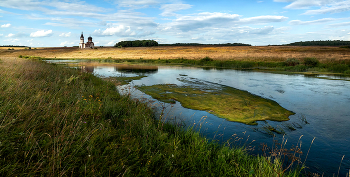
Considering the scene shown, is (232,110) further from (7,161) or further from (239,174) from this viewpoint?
(7,161)

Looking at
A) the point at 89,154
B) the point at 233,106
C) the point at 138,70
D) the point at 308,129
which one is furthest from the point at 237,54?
the point at 89,154

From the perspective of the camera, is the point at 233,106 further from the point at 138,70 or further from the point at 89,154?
the point at 138,70

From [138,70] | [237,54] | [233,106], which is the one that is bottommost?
[233,106]

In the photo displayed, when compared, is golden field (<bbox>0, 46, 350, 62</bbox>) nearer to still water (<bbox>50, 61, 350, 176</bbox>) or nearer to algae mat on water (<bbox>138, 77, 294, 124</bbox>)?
→ still water (<bbox>50, 61, 350, 176</bbox>)

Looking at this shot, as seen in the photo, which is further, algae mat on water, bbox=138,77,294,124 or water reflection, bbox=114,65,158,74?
water reflection, bbox=114,65,158,74

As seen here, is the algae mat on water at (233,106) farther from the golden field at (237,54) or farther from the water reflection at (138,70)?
the golden field at (237,54)

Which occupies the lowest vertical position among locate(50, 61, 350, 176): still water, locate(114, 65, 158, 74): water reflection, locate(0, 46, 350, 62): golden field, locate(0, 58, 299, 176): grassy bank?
locate(50, 61, 350, 176): still water

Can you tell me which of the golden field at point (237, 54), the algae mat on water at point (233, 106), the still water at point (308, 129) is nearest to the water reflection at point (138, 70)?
the algae mat on water at point (233, 106)

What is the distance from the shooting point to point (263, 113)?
24.5 feet

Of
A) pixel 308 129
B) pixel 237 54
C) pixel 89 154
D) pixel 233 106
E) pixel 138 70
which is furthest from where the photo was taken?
pixel 237 54

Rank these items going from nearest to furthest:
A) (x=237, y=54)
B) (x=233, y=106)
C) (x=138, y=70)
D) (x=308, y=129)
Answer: (x=308, y=129)
(x=233, y=106)
(x=138, y=70)
(x=237, y=54)

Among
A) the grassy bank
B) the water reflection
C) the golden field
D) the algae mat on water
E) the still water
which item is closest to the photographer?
the grassy bank

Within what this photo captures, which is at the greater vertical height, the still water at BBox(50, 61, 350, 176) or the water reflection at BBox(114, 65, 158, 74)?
the water reflection at BBox(114, 65, 158, 74)

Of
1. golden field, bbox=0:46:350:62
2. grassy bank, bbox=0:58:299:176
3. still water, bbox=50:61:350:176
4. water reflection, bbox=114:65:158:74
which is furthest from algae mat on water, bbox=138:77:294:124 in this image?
golden field, bbox=0:46:350:62
